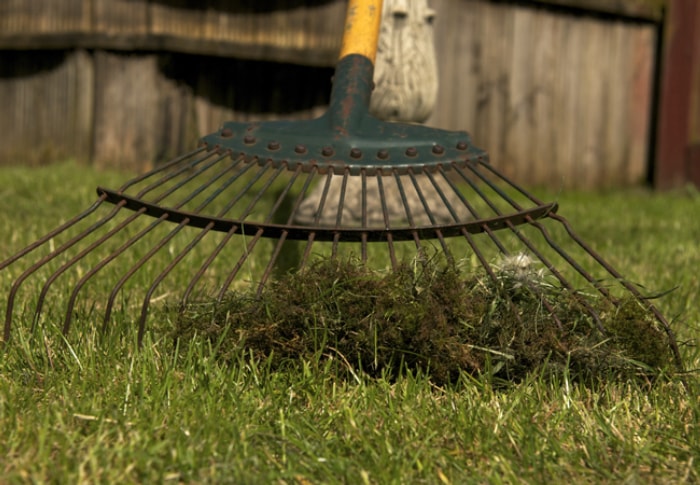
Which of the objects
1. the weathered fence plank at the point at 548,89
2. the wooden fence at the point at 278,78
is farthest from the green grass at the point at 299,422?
the weathered fence plank at the point at 548,89

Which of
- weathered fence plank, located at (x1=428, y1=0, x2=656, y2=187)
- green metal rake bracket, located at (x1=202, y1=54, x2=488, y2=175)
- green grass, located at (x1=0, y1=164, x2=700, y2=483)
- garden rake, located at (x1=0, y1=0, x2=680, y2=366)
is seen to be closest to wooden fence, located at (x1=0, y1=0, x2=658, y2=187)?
weathered fence plank, located at (x1=428, y1=0, x2=656, y2=187)

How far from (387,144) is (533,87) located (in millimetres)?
Result: 4468

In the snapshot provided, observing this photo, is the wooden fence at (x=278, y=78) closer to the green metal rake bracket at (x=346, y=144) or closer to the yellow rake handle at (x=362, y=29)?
the yellow rake handle at (x=362, y=29)

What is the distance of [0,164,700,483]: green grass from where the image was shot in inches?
56.5

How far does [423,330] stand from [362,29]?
1111mm

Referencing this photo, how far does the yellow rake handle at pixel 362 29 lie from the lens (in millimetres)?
2498

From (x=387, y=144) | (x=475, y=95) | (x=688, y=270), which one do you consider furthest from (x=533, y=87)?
(x=387, y=144)

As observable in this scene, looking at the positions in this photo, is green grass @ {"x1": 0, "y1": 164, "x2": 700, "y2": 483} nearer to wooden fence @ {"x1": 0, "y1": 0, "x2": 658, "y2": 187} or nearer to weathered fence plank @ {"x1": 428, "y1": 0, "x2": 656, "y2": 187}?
wooden fence @ {"x1": 0, "y1": 0, "x2": 658, "y2": 187}

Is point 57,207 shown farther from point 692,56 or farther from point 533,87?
point 692,56

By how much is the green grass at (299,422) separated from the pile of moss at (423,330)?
0.04 metres

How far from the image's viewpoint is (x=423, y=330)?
1.75 m

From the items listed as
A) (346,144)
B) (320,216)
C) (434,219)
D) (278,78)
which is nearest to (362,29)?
(346,144)

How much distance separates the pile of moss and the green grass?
0.04 meters

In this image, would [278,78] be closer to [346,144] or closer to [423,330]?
[346,144]
